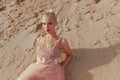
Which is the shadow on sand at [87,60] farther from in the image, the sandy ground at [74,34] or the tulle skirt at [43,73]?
the tulle skirt at [43,73]

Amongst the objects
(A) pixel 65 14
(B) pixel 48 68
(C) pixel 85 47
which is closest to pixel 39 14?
(A) pixel 65 14

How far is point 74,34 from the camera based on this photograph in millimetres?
3879

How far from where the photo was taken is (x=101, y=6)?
424cm

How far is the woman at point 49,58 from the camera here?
3.15m

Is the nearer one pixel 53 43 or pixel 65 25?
pixel 53 43

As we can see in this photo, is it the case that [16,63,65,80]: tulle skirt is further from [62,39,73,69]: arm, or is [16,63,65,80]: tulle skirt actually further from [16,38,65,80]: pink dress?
[62,39,73,69]: arm

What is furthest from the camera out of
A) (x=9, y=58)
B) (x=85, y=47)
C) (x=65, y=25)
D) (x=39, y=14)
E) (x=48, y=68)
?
(x=39, y=14)

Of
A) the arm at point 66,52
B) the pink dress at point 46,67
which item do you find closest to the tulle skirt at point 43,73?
the pink dress at point 46,67

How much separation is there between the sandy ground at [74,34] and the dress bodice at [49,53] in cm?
24

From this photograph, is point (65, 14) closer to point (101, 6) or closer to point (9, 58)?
point (101, 6)

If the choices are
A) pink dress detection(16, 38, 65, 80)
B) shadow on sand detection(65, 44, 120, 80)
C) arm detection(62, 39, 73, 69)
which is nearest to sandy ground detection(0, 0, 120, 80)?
shadow on sand detection(65, 44, 120, 80)

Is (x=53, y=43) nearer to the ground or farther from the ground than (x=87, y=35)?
farther from the ground

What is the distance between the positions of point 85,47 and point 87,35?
0.23m

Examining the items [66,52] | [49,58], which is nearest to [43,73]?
[49,58]
